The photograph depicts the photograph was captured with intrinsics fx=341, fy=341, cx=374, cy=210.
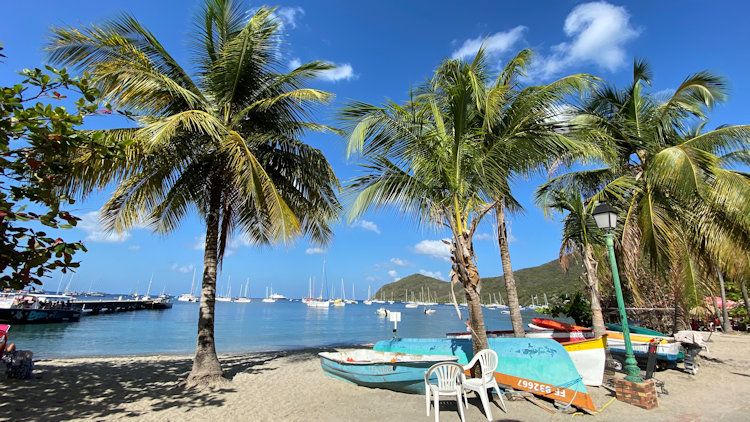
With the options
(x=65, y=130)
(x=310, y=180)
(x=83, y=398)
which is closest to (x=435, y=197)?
(x=310, y=180)

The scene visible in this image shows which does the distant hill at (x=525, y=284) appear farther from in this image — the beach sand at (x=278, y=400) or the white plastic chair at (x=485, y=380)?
the beach sand at (x=278, y=400)

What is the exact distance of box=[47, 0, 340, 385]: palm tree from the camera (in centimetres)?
691

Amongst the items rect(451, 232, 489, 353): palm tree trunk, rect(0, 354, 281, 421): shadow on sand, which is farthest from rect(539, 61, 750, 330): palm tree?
rect(0, 354, 281, 421): shadow on sand

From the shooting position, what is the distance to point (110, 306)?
56.0 metres

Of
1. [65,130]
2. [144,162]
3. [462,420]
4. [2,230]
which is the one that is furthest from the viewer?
[144,162]

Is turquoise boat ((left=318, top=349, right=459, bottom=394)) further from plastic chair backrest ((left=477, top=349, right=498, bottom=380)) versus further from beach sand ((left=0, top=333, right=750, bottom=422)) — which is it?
plastic chair backrest ((left=477, top=349, right=498, bottom=380))

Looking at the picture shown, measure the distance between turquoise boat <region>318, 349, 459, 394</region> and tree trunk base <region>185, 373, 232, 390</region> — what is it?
2546 millimetres

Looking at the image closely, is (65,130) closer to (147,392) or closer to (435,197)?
(435,197)

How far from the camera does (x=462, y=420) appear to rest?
17.0 ft

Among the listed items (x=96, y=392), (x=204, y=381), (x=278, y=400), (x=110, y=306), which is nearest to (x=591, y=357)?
(x=278, y=400)

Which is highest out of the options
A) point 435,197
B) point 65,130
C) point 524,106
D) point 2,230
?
point 524,106

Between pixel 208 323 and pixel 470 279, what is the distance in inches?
232

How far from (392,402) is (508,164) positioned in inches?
205

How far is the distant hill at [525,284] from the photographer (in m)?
54.3
